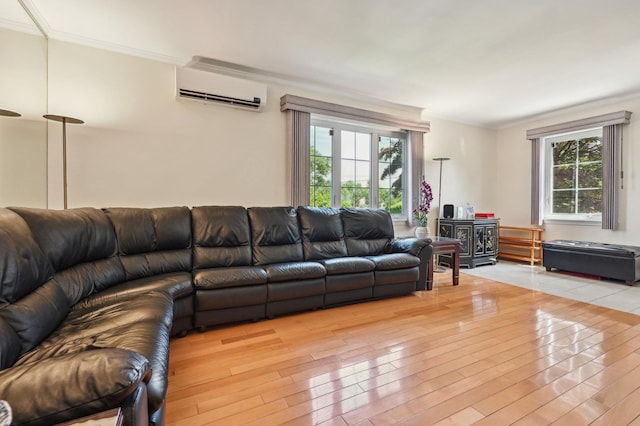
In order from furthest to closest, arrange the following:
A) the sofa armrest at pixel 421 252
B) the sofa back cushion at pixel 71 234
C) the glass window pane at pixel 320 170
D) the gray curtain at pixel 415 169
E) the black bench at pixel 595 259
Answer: the gray curtain at pixel 415 169 < the glass window pane at pixel 320 170 < the black bench at pixel 595 259 < the sofa armrest at pixel 421 252 < the sofa back cushion at pixel 71 234

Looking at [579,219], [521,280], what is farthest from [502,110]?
[521,280]

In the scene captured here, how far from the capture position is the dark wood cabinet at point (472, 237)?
16.2ft

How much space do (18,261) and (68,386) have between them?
3.05 feet

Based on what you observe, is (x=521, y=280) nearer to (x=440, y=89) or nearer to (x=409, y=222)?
(x=409, y=222)

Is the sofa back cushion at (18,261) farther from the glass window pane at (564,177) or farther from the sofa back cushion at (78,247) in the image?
the glass window pane at (564,177)

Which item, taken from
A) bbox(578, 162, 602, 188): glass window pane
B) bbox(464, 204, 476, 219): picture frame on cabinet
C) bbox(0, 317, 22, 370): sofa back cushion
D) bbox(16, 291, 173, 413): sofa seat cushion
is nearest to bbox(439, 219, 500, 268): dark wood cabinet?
bbox(464, 204, 476, 219): picture frame on cabinet

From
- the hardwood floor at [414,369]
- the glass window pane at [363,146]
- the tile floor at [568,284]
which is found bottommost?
the hardwood floor at [414,369]

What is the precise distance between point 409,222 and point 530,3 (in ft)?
10.1

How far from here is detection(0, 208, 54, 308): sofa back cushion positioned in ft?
4.27

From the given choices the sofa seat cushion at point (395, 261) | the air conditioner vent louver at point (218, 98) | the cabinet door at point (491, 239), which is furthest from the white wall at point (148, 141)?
the cabinet door at point (491, 239)

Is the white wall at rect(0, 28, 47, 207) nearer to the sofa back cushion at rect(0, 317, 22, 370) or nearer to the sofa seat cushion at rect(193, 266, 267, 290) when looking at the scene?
the sofa seat cushion at rect(193, 266, 267, 290)

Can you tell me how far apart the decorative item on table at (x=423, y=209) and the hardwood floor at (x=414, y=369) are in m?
1.51

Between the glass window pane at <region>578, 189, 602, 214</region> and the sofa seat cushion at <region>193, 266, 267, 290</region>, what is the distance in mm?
5249

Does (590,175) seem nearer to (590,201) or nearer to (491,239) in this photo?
(590,201)
